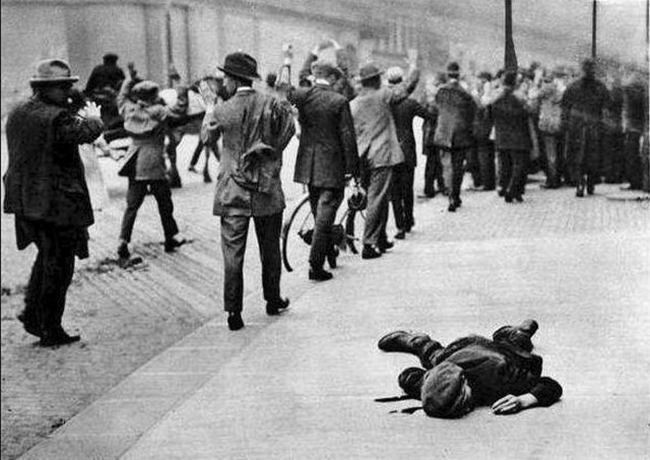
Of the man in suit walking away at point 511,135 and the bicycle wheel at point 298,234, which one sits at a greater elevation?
the man in suit walking away at point 511,135

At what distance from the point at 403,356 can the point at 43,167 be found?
246 cm

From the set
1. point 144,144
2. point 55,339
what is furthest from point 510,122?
point 55,339

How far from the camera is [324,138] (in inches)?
172

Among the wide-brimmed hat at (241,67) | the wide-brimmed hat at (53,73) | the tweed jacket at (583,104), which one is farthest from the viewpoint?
the wide-brimmed hat at (53,73)

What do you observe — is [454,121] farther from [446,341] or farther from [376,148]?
[446,341]

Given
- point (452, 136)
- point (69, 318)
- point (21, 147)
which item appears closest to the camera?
point (452, 136)

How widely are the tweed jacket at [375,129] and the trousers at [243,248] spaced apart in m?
0.47

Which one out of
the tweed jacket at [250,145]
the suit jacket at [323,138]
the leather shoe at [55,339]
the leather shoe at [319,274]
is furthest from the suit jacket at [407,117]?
the leather shoe at [55,339]

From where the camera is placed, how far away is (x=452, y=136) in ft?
16.0

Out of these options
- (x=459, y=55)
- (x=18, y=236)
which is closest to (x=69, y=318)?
(x=18, y=236)

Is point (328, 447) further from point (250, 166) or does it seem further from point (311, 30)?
point (311, 30)

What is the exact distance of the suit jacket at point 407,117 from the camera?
4.54 meters

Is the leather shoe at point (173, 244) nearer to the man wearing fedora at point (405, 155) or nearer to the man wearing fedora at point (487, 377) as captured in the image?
the man wearing fedora at point (405, 155)

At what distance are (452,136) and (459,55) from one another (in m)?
0.87
